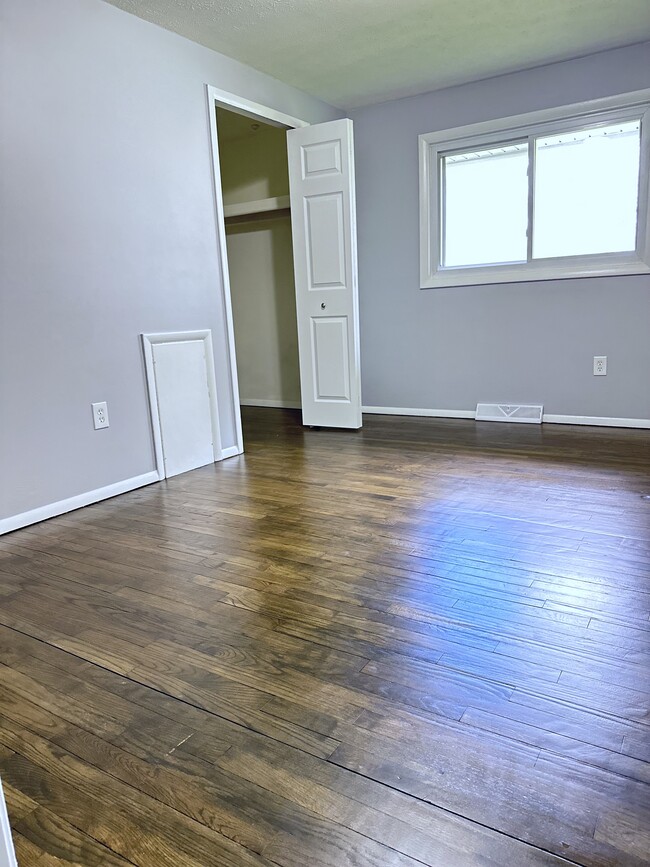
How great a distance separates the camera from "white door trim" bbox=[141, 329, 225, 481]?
296cm

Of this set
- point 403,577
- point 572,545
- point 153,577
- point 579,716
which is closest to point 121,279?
point 153,577

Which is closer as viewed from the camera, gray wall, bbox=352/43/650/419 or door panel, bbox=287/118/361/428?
gray wall, bbox=352/43/650/419

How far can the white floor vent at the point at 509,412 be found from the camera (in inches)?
159

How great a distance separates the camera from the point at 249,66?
3.46 metres

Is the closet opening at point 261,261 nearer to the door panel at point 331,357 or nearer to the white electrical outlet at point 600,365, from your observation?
the door panel at point 331,357

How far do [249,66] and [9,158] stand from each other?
1.76m

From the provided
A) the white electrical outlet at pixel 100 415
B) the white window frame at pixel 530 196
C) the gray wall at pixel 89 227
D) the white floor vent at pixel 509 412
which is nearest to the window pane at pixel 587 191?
the white window frame at pixel 530 196

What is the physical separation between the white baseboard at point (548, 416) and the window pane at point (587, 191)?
1.06m

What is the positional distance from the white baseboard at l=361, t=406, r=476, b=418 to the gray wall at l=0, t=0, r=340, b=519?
1.84 m

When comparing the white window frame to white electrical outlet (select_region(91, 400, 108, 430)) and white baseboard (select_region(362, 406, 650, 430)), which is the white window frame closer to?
white baseboard (select_region(362, 406, 650, 430))

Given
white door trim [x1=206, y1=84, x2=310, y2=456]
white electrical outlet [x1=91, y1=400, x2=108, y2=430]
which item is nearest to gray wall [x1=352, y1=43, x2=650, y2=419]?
white door trim [x1=206, y1=84, x2=310, y2=456]

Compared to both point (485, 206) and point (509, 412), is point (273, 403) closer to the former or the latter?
point (509, 412)

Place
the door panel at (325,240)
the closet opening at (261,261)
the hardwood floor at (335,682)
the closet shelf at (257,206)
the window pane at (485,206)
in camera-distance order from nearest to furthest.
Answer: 1. the hardwood floor at (335,682)
2. the door panel at (325,240)
3. the window pane at (485,206)
4. the closet shelf at (257,206)
5. the closet opening at (261,261)

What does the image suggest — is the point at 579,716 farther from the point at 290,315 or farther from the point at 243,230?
the point at 243,230
